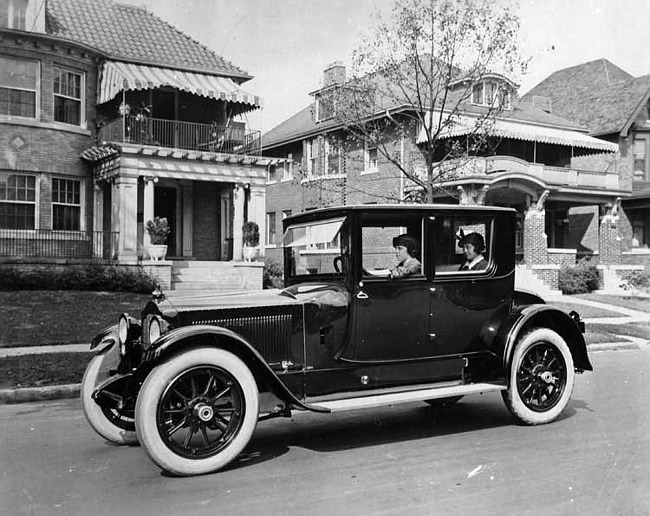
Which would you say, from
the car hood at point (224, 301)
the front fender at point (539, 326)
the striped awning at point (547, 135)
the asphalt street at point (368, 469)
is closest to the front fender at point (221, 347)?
the car hood at point (224, 301)

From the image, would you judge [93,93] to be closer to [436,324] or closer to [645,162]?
[436,324]

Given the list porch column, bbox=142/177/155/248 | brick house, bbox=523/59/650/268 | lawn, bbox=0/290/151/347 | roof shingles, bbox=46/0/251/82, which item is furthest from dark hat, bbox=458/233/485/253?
brick house, bbox=523/59/650/268

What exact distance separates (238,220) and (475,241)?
16164 millimetres

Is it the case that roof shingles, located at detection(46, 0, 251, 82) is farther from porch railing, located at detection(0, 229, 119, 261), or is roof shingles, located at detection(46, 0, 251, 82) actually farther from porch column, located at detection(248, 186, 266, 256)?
porch railing, located at detection(0, 229, 119, 261)

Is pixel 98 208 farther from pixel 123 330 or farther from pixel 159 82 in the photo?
pixel 123 330

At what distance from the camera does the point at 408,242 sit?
5.89m

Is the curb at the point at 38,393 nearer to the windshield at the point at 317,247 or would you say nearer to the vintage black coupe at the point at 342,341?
the vintage black coupe at the point at 342,341

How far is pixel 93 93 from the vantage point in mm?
21250

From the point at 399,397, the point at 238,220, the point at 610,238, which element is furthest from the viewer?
the point at 610,238

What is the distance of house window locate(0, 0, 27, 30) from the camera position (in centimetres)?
1936

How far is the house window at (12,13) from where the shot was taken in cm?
1936

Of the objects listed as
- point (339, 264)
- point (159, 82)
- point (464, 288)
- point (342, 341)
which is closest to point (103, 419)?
point (342, 341)

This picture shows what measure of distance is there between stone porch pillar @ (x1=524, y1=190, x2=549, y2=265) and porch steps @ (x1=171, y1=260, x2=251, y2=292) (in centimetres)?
1128

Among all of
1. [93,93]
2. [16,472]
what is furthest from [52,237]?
[16,472]
